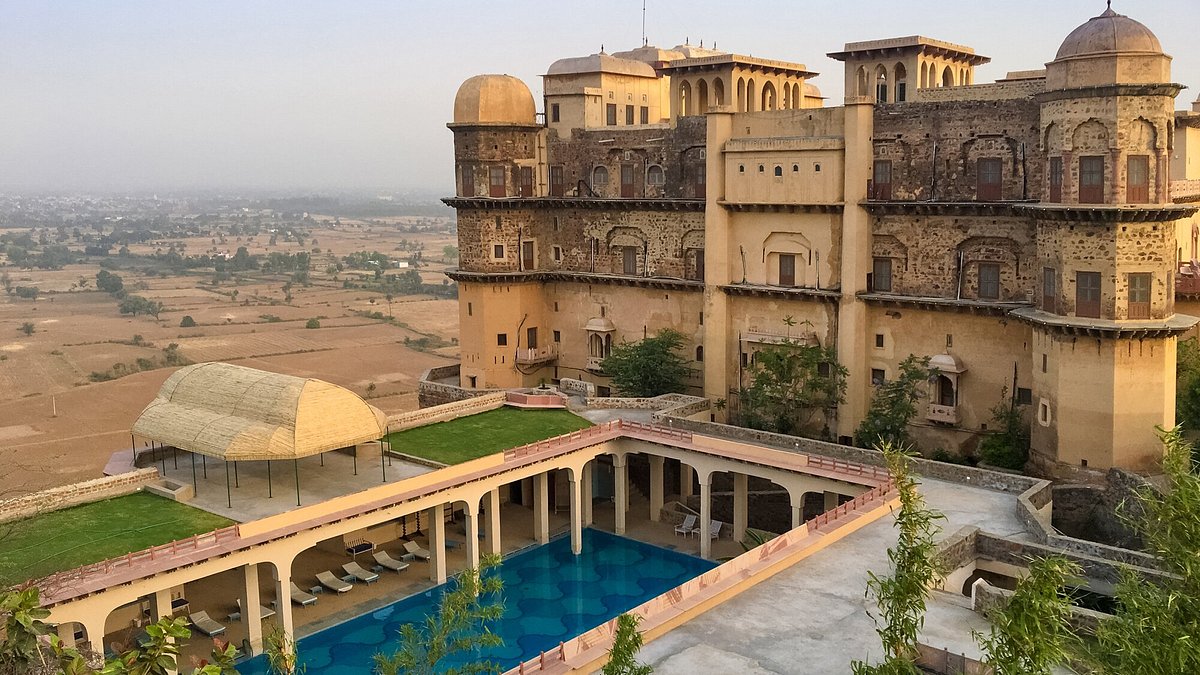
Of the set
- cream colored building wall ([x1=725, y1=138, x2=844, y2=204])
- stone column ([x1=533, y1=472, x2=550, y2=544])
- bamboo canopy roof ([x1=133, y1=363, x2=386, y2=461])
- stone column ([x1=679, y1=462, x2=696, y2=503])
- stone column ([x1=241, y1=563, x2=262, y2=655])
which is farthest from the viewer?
stone column ([x1=679, y1=462, x2=696, y2=503])

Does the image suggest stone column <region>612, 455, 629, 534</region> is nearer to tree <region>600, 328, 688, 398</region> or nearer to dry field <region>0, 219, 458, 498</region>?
tree <region>600, 328, 688, 398</region>

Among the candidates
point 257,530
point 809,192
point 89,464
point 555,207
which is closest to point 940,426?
point 809,192

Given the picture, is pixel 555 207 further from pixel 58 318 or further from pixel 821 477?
pixel 58 318

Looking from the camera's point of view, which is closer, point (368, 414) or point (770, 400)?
point (368, 414)

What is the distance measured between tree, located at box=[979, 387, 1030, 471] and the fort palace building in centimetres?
58

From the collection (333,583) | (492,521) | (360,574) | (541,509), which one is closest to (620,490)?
(541,509)

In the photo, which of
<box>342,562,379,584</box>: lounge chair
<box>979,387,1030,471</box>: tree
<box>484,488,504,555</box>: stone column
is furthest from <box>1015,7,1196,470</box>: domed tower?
<box>342,562,379,584</box>: lounge chair

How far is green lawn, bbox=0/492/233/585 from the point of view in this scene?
77.5ft

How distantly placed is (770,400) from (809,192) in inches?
276

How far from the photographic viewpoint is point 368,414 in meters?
30.0

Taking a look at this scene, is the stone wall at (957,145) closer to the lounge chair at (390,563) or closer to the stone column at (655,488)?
the stone column at (655,488)

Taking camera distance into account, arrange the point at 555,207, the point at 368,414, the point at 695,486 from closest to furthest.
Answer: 1. the point at 368,414
2. the point at 695,486
3. the point at 555,207

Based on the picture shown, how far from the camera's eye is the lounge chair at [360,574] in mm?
31375

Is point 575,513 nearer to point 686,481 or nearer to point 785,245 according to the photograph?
point 686,481
